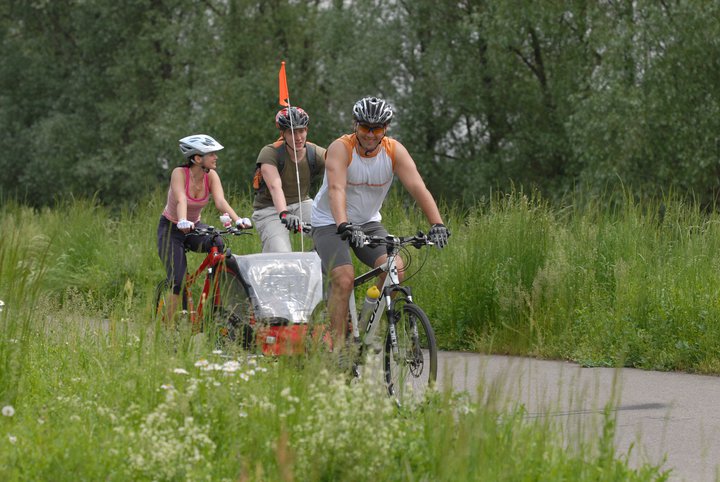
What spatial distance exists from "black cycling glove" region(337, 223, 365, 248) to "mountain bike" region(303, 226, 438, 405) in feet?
0.34

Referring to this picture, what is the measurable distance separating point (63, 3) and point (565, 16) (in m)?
22.7

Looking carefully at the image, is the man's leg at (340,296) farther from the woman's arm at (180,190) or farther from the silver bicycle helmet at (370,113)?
the woman's arm at (180,190)

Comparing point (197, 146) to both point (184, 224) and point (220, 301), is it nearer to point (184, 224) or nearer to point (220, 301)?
point (184, 224)

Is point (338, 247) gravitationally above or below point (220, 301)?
above

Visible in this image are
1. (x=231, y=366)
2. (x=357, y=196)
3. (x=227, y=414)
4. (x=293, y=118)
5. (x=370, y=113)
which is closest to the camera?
(x=227, y=414)

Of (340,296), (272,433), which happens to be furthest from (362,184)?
(272,433)

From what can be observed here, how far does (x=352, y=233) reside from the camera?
7527mm

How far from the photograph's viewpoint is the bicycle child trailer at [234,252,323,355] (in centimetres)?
802

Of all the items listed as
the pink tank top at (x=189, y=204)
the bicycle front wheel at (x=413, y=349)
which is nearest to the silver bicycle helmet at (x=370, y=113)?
the bicycle front wheel at (x=413, y=349)

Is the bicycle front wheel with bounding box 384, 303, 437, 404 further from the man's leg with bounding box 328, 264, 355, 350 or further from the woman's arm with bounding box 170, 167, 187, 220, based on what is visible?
the woman's arm with bounding box 170, 167, 187, 220

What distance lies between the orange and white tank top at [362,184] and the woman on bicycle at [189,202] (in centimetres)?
175

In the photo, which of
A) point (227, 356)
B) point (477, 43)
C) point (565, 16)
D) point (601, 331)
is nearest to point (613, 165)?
point (565, 16)

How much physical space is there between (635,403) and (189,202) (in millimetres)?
4097

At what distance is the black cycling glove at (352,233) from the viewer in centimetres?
749
